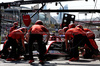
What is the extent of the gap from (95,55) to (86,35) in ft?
3.22

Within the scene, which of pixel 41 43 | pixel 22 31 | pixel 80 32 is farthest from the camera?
pixel 22 31

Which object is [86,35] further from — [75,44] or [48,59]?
[48,59]

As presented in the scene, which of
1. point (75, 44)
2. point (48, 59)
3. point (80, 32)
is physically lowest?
point (48, 59)

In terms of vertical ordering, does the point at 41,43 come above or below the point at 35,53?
above

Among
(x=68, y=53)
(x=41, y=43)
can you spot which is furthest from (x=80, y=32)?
(x=41, y=43)

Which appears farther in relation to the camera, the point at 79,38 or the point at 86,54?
the point at 86,54

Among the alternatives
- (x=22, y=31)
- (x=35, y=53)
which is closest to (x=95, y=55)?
(x=35, y=53)

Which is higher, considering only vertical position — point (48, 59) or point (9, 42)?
point (9, 42)

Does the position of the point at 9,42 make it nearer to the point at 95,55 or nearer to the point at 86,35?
the point at 86,35

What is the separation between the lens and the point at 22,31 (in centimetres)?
617

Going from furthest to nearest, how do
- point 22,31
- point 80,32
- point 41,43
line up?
point 22,31
point 80,32
point 41,43

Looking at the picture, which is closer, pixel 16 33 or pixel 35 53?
pixel 16 33

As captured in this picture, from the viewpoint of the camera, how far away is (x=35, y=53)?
21.1ft

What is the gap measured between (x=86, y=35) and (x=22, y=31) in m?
2.61
